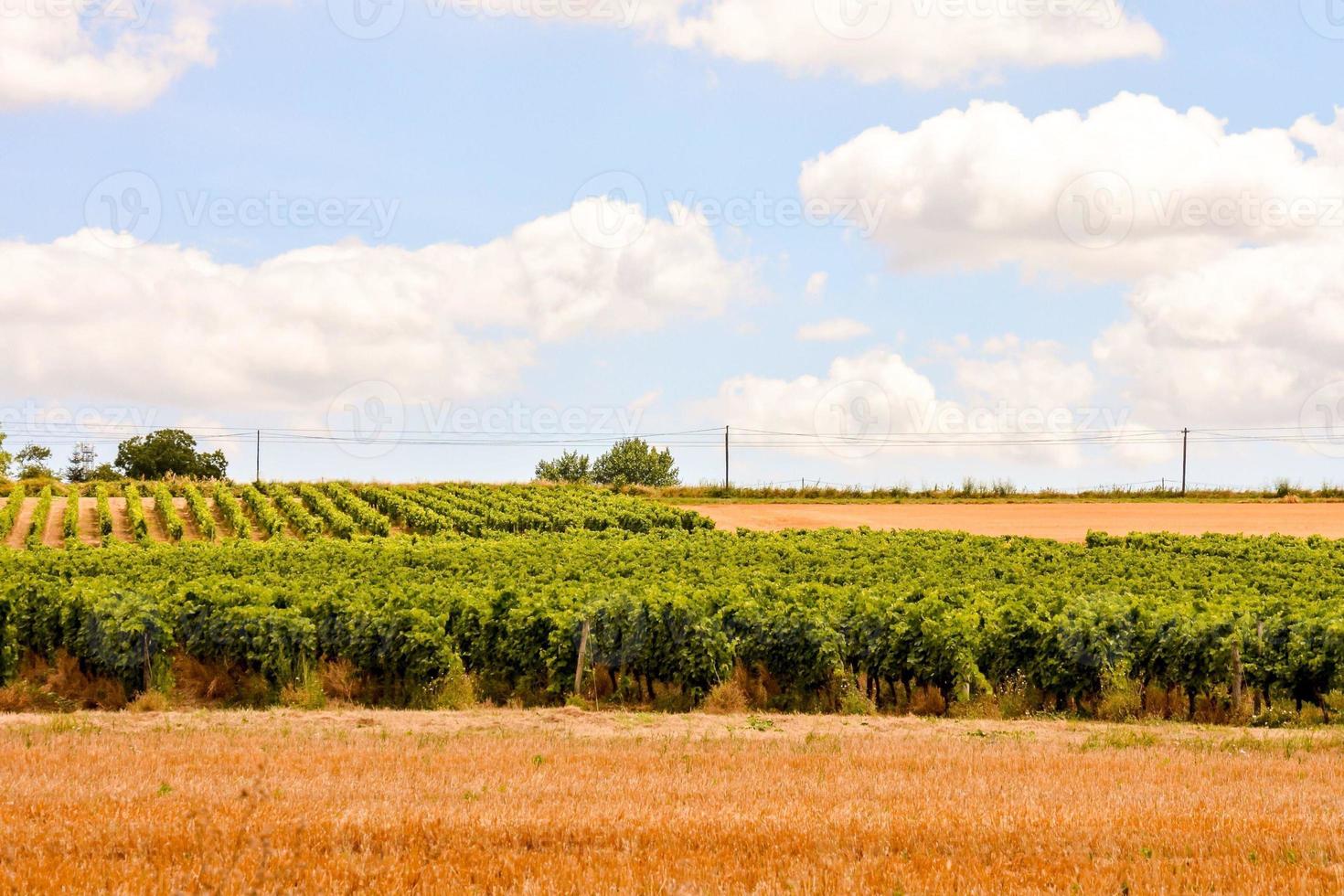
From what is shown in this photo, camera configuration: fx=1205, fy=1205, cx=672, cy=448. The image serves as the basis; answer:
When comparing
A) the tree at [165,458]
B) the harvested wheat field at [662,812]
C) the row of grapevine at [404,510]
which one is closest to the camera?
the harvested wheat field at [662,812]

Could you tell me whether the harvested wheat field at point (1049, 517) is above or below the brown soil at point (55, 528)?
above

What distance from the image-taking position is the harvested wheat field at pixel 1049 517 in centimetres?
6069

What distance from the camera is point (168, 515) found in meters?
60.2

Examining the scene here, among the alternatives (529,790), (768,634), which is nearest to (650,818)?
(529,790)

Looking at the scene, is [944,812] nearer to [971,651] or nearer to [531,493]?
[971,651]

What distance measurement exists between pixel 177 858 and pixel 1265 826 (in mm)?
9083

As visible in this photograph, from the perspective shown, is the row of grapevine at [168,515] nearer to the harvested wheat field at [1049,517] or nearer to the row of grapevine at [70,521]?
the row of grapevine at [70,521]

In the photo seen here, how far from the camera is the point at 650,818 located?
10430 mm

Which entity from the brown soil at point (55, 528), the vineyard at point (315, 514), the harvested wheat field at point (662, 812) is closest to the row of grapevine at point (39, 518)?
the vineyard at point (315, 514)

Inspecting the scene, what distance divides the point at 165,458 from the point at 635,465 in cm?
4760

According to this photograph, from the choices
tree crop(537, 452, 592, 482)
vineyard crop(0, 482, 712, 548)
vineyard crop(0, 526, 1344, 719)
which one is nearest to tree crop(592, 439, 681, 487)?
tree crop(537, 452, 592, 482)

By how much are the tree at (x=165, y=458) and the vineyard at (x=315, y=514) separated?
4718 centimetres

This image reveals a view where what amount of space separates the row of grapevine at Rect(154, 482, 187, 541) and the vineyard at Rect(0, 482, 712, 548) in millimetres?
76

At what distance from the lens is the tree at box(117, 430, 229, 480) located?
118500mm
